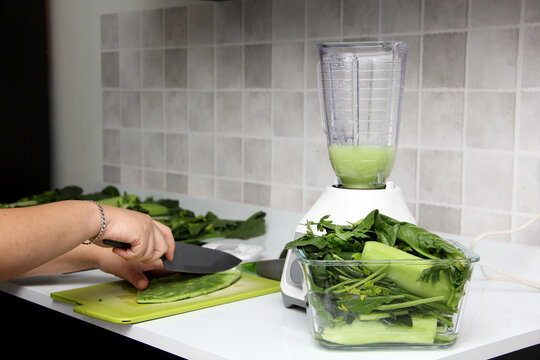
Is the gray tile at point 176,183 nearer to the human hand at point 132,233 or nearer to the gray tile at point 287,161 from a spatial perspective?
the gray tile at point 287,161

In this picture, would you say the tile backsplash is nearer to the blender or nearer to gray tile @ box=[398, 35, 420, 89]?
gray tile @ box=[398, 35, 420, 89]

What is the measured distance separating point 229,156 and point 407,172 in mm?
566

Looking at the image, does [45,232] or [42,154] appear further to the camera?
[42,154]

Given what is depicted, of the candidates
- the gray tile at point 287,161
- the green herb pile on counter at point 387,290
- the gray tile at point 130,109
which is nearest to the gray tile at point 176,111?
the gray tile at point 130,109

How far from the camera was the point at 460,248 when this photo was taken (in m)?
0.92

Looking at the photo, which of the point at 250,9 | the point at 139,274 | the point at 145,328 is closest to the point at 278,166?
the point at 250,9

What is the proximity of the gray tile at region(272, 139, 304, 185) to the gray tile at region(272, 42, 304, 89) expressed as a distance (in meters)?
0.14

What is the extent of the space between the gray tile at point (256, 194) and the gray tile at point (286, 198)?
0.7 inches

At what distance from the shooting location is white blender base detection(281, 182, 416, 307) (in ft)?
Result: 3.50

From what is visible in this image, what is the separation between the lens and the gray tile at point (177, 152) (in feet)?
6.66

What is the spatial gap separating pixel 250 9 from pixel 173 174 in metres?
0.55

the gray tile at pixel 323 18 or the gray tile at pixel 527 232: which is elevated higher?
the gray tile at pixel 323 18

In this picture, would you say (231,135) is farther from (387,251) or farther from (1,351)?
(387,251)

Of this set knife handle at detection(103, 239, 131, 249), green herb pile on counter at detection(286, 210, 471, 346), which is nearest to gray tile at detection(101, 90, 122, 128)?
knife handle at detection(103, 239, 131, 249)
